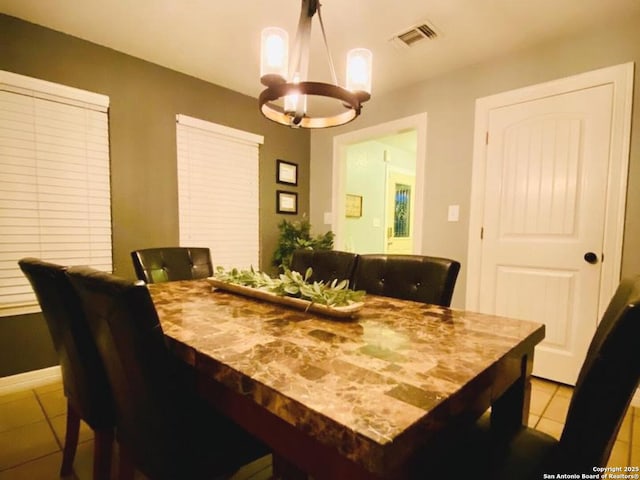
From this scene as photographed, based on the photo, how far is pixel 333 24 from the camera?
6.95 ft

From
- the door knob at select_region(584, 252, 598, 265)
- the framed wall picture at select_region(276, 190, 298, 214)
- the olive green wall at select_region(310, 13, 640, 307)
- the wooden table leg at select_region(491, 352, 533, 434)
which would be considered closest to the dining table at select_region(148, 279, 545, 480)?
the wooden table leg at select_region(491, 352, 533, 434)

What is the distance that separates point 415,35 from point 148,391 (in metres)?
2.56

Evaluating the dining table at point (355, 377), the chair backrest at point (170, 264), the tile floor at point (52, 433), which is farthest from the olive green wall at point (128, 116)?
the dining table at point (355, 377)

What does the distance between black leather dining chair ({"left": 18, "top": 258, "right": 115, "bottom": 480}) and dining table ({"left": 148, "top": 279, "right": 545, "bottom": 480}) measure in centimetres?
26

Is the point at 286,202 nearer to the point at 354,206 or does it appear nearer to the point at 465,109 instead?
the point at 354,206

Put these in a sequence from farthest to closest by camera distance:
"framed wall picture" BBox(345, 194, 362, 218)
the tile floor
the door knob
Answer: "framed wall picture" BBox(345, 194, 362, 218) < the door knob < the tile floor

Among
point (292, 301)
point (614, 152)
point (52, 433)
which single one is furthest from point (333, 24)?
point (52, 433)

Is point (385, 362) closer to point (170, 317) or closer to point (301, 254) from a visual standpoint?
point (170, 317)

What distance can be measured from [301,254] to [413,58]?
181 centimetres

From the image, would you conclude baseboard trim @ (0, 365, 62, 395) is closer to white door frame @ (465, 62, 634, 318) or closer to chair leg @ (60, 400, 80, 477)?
chair leg @ (60, 400, 80, 477)

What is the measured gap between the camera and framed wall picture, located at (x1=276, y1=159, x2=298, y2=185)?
364cm

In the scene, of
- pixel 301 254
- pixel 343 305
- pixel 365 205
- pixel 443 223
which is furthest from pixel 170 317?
pixel 365 205

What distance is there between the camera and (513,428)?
3.18 ft

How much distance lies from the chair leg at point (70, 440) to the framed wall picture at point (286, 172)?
2.76 meters
